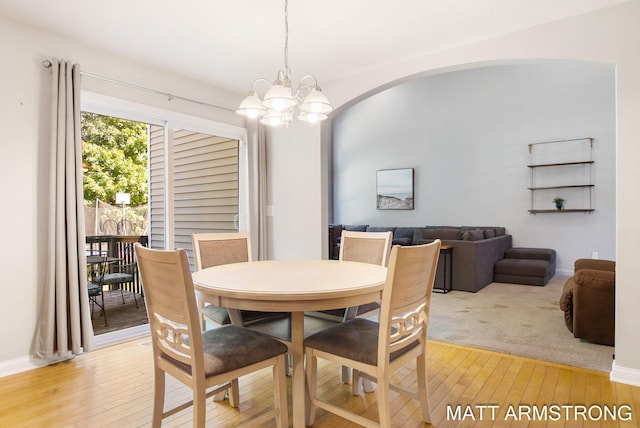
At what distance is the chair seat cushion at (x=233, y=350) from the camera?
154 centimetres

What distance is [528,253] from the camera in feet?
19.7

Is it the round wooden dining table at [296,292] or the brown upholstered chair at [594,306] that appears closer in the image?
the round wooden dining table at [296,292]

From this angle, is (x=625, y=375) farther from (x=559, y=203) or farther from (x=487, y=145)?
(x=487, y=145)

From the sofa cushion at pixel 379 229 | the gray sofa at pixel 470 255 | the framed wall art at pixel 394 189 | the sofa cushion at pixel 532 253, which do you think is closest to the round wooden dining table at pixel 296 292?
the gray sofa at pixel 470 255

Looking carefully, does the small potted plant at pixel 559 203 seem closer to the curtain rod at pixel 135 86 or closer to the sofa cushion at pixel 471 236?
the sofa cushion at pixel 471 236

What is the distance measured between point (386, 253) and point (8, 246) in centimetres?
261

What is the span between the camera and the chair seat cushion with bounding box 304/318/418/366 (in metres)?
1.64

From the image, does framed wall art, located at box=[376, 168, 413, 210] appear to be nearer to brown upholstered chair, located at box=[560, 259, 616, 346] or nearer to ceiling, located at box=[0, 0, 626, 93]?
ceiling, located at box=[0, 0, 626, 93]

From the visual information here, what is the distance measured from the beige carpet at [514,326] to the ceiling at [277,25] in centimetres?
240

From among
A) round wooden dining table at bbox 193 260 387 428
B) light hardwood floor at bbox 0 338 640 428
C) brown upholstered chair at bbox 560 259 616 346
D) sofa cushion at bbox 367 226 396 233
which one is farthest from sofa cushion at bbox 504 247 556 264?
round wooden dining table at bbox 193 260 387 428

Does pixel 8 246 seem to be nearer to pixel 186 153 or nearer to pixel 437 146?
pixel 186 153

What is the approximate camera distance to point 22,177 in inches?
102

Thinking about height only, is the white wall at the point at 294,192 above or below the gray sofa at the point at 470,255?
above

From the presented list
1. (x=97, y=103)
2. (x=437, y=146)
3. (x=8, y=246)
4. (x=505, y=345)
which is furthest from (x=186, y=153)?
(x=437, y=146)
